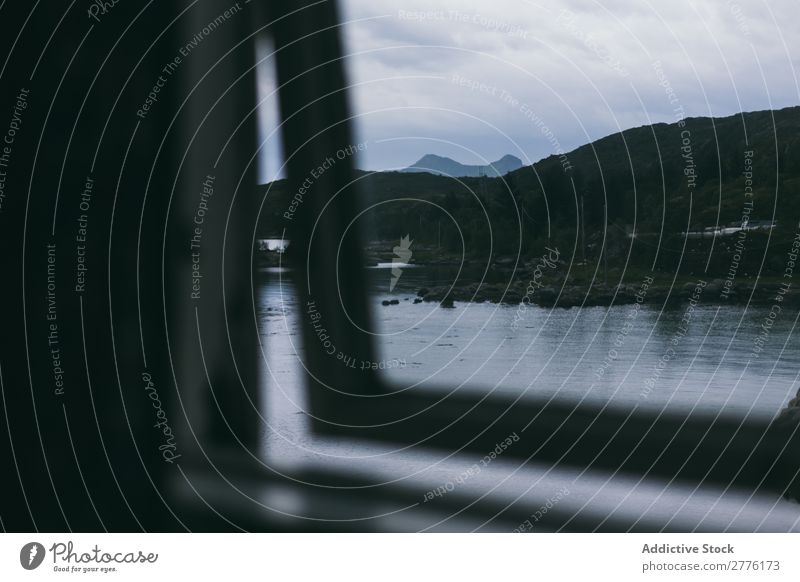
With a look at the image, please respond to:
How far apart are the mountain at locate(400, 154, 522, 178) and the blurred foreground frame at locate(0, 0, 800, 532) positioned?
0.09 m

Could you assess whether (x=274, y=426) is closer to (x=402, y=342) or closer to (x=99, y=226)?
(x=402, y=342)

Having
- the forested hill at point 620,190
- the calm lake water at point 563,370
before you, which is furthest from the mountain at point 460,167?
the calm lake water at point 563,370

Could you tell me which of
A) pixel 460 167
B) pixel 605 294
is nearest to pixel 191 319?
pixel 460 167

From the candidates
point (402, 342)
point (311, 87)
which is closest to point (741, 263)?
point (402, 342)

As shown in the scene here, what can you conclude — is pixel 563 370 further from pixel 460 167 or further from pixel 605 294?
pixel 460 167

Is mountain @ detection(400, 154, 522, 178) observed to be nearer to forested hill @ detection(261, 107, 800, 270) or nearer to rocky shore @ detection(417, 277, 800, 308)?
forested hill @ detection(261, 107, 800, 270)

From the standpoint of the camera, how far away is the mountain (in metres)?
1.12

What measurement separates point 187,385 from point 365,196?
0.31m

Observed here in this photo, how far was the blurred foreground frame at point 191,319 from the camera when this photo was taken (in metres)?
1.04

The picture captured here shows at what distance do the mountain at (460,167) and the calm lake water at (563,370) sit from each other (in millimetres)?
114

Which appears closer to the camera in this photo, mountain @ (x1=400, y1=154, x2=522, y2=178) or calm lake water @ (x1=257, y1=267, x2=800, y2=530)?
calm lake water @ (x1=257, y1=267, x2=800, y2=530)

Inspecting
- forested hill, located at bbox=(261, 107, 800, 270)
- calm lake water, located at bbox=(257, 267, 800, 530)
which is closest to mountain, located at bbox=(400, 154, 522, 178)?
forested hill, located at bbox=(261, 107, 800, 270)

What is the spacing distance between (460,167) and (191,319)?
36 centimetres

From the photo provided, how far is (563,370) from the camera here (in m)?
1.07
